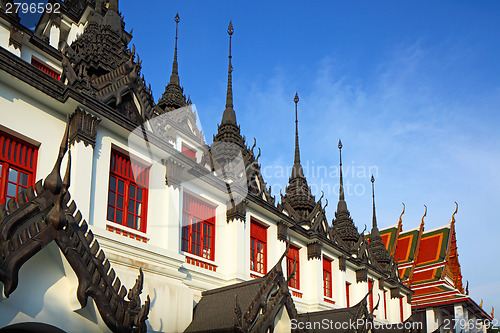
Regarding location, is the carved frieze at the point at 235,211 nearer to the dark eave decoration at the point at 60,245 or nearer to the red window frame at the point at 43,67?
the dark eave decoration at the point at 60,245

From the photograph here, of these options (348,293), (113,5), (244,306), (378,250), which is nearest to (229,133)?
(113,5)

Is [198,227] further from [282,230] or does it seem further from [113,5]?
[113,5]

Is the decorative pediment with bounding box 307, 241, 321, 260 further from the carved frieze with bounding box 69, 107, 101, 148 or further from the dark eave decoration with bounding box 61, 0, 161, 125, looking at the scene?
the carved frieze with bounding box 69, 107, 101, 148

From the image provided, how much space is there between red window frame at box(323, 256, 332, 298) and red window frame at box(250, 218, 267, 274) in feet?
15.1

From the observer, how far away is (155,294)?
463 inches

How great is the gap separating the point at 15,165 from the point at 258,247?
336 inches

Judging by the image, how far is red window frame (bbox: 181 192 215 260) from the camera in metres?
13.8

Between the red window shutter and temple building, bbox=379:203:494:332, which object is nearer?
the red window shutter

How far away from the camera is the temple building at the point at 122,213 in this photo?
844cm

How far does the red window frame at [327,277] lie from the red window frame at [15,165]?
43.0 feet

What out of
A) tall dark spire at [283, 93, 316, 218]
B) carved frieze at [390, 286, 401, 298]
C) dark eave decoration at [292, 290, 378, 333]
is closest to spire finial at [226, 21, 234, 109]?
tall dark spire at [283, 93, 316, 218]

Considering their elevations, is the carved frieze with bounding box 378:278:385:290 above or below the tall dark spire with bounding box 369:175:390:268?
below

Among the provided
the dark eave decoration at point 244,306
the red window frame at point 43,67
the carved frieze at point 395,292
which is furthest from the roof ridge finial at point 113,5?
the carved frieze at point 395,292

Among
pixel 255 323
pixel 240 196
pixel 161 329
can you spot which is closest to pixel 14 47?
pixel 240 196
